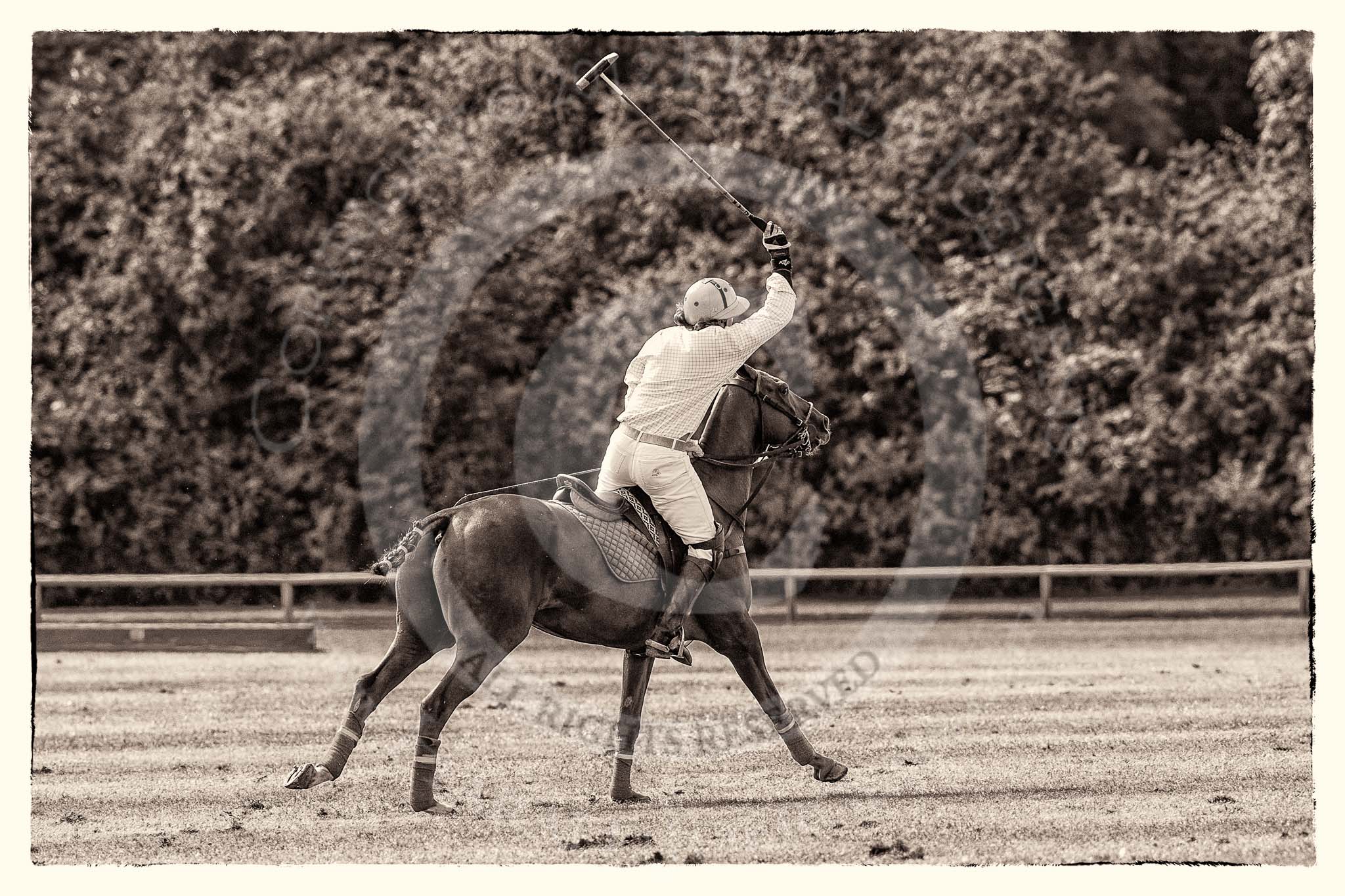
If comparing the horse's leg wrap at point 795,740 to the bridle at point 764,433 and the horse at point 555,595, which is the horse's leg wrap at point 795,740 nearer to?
the horse at point 555,595

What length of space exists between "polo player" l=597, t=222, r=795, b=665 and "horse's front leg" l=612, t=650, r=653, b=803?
172 millimetres

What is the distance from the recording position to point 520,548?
8695 mm

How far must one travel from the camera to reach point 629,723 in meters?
9.34

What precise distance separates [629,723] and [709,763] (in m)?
1.24

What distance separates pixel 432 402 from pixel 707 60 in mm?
6058

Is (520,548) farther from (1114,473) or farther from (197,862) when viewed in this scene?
(1114,473)

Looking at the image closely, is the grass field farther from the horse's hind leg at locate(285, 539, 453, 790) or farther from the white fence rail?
the white fence rail

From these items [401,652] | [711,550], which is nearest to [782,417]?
[711,550]

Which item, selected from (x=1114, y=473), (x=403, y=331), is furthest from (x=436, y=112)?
(x=1114, y=473)

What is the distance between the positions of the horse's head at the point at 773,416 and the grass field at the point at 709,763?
76.1 inches

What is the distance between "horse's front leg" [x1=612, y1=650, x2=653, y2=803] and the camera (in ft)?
30.2

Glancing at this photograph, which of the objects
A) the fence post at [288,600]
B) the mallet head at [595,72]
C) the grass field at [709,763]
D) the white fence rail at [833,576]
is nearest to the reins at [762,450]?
the grass field at [709,763]

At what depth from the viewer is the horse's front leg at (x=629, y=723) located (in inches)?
362

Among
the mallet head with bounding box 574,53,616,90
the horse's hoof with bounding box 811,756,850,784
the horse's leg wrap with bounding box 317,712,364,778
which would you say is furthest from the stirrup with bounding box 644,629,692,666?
the mallet head with bounding box 574,53,616,90
